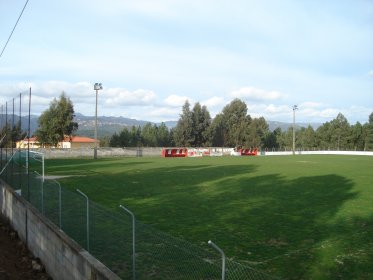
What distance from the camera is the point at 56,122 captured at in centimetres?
6881

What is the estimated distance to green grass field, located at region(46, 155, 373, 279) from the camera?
921 centimetres

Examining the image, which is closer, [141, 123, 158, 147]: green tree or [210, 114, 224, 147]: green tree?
[210, 114, 224, 147]: green tree

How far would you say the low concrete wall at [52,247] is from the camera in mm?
7293

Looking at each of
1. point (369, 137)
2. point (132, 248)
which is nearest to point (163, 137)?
point (369, 137)

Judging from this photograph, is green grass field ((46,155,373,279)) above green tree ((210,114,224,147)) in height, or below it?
below

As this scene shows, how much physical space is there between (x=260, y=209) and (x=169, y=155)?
5067cm

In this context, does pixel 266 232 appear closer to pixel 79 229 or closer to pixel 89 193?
pixel 79 229

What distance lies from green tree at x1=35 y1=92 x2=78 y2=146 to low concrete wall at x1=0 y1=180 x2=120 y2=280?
56.3 metres

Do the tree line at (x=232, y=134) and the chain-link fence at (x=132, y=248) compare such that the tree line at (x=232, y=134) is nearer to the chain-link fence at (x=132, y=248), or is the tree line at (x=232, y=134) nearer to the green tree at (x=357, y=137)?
the green tree at (x=357, y=137)

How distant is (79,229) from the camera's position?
9.40 meters

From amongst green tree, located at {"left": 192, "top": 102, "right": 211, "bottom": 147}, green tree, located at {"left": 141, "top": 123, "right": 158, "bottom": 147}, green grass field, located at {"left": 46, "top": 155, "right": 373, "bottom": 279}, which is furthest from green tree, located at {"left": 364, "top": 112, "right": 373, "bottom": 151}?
green grass field, located at {"left": 46, "top": 155, "right": 373, "bottom": 279}

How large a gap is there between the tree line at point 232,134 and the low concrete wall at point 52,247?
3156 inches

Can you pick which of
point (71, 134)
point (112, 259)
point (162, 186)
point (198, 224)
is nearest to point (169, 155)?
point (71, 134)

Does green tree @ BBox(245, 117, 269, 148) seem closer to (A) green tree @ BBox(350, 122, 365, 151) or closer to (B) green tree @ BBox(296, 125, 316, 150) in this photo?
(A) green tree @ BBox(350, 122, 365, 151)
